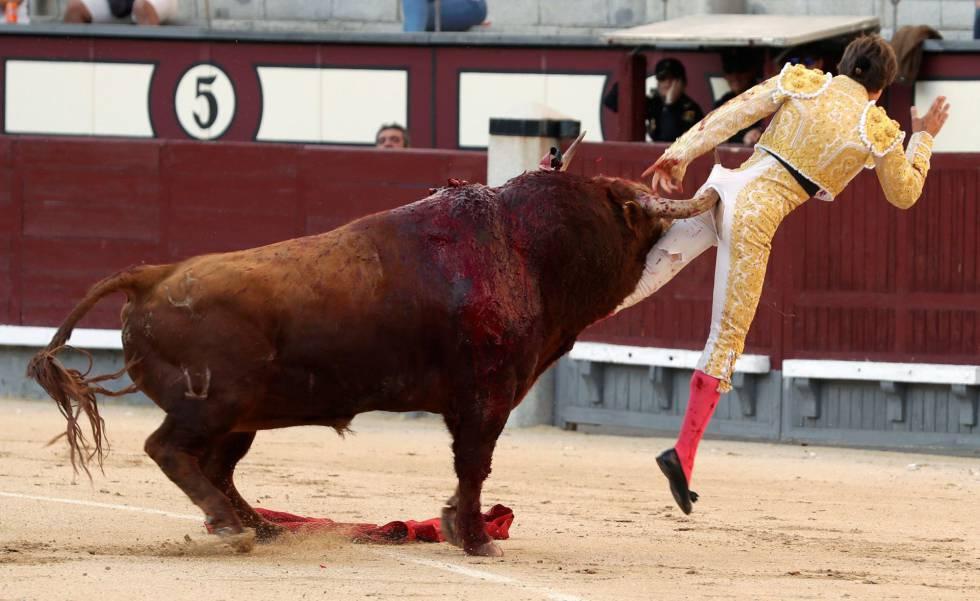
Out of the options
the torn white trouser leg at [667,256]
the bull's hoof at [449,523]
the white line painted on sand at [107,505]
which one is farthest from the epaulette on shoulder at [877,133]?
the white line painted on sand at [107,505]

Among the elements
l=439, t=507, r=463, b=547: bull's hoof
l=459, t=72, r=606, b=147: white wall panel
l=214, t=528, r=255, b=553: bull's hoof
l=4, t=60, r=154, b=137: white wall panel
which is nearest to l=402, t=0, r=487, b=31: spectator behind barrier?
l=459, t=72, r=606, b=147: white wall panel

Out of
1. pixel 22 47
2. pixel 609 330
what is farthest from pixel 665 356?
pixel 22 47

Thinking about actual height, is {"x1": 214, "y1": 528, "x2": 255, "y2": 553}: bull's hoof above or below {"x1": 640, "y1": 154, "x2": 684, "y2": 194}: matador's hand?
below

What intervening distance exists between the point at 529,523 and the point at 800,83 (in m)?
1.79

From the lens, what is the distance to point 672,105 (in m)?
10.9

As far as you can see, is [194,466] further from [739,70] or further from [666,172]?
[739,70]

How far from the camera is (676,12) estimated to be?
12922mm

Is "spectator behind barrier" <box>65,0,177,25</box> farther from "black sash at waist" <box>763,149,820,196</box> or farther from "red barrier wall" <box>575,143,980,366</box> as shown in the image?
"black sash at waist" <box>763,149,820,196</box>

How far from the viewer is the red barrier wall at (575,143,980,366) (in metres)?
9.43

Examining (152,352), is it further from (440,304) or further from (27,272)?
(27,272)

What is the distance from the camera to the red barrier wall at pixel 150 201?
1074cm

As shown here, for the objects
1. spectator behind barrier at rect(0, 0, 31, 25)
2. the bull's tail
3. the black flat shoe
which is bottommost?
the black flat shoe

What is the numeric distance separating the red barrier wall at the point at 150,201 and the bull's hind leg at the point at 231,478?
444cm

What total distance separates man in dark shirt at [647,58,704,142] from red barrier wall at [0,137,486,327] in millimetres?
1315
